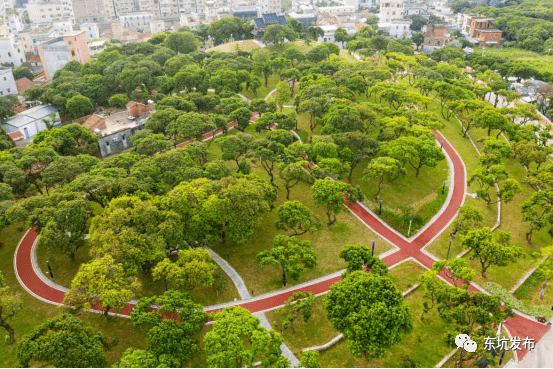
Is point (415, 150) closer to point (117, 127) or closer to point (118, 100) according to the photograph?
point (117, 127)

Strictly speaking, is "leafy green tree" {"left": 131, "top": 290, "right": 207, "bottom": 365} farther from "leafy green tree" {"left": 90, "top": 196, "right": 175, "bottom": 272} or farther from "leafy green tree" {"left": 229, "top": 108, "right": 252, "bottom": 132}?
"leafy green tree" {"left": 229, "top": 108, "right": 252, "bottom": 132}

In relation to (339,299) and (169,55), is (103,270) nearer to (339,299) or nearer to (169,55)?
(339,299)

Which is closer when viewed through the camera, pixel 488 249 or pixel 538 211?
pixel 488 249

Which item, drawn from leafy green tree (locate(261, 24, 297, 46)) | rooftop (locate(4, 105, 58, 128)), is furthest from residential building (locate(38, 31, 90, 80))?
leafy green tree (locate(261, 24, 297, 46))

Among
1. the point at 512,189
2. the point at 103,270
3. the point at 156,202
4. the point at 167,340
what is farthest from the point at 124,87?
the point at 512,189

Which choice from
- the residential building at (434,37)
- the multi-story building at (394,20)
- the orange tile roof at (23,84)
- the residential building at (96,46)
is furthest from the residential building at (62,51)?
the residential building at (434,37)

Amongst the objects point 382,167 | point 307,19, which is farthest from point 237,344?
point 307,19
